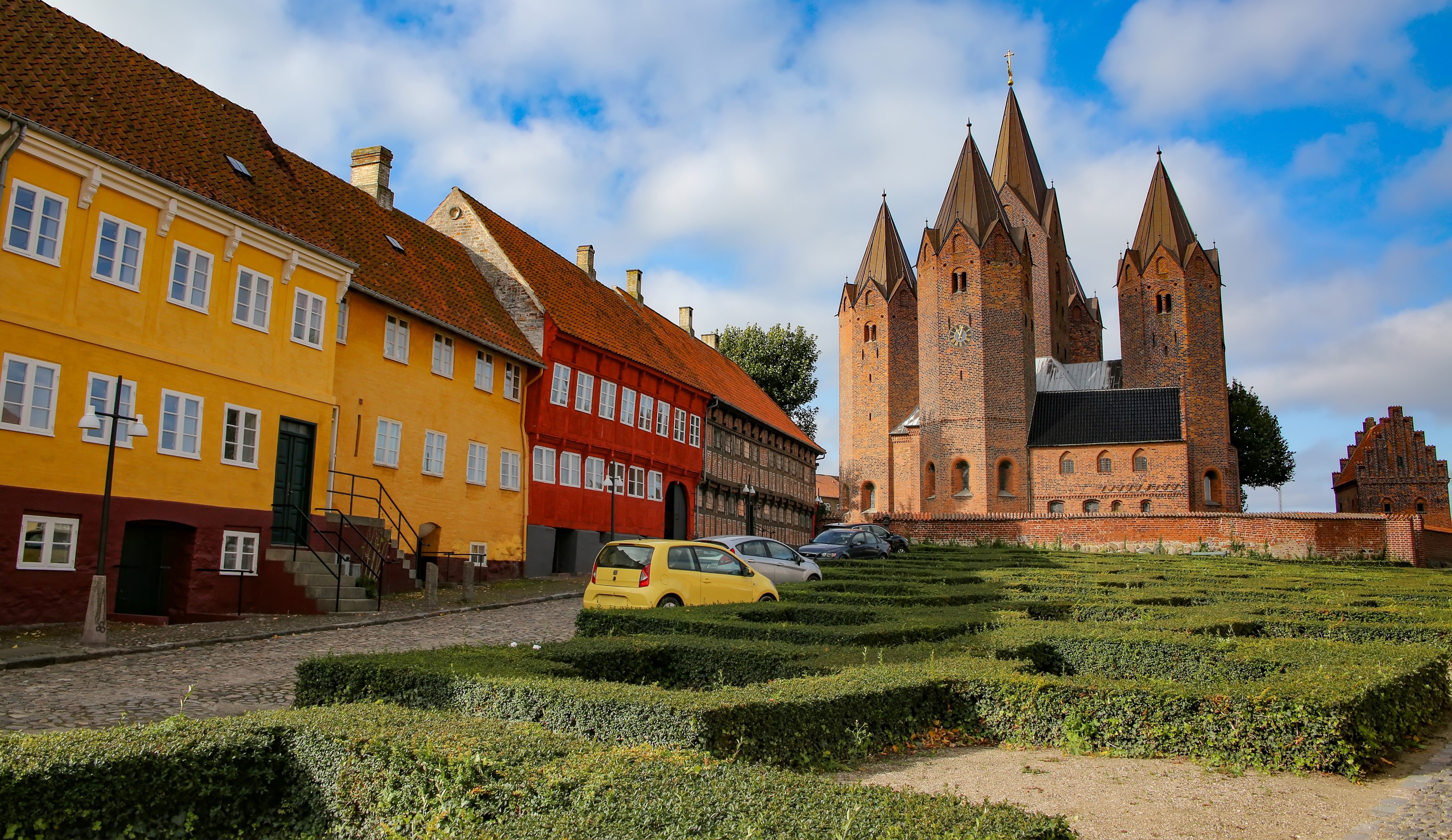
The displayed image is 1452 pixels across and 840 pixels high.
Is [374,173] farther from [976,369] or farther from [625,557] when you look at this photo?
[976,369]

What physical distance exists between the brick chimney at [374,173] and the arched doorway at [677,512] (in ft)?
46.8

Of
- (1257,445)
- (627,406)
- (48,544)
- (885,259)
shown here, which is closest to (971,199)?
(885,259)

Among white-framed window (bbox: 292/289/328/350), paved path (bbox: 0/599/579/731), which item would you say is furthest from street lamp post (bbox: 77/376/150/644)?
white-framed window (bbox: 292/289/328/350)

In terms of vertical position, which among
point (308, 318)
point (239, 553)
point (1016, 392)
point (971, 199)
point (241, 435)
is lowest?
point (239, 553)

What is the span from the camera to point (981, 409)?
62344mm

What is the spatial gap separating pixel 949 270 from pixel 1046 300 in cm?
1355

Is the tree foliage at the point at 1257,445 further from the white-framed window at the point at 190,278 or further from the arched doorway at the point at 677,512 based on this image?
the white-framed window at the point at 190,278

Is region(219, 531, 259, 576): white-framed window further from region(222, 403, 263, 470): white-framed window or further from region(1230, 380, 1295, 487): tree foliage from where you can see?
region(1230, 380, 1295, 487): tree foliage

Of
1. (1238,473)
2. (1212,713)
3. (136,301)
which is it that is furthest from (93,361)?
(1238,473)

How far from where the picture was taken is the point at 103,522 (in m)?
14.1

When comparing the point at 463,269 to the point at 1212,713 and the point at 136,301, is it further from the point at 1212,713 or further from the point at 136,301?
the point at 1212,713

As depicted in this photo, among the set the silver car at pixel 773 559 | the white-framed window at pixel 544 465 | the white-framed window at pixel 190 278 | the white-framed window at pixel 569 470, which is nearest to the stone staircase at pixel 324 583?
the white-framed window at pixel 190 278

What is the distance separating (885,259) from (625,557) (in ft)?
199

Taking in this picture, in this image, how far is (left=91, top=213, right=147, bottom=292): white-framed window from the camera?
16203mm
